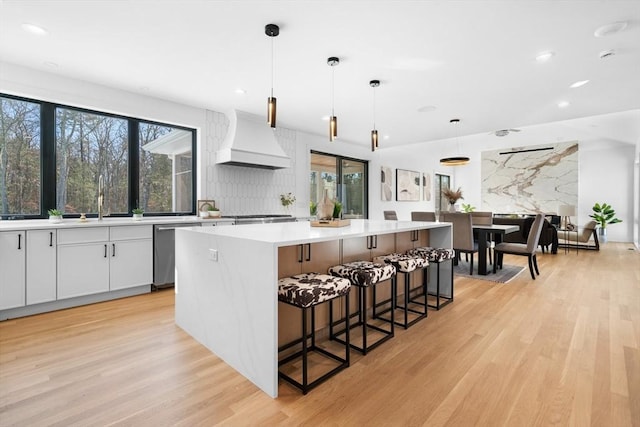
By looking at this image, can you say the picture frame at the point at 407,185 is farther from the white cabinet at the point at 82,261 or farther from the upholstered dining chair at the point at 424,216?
the white cabinet at the point at 82,261

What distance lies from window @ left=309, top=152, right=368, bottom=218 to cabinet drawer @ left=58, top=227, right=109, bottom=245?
3.89m

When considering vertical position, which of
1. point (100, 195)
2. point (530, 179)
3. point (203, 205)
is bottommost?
point (203, 205)

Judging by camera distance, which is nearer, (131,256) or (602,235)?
(131,256)

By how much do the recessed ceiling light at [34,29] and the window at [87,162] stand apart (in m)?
1.19

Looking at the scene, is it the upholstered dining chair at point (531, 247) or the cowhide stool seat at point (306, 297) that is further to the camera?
the upholstered dining chair at point (531, 247)

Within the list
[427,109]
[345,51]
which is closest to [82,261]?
[345,51]

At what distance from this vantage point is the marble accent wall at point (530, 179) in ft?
29.9

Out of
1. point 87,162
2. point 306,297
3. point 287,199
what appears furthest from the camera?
point 287,199

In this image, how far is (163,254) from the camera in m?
3.92

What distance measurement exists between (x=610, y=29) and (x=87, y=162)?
561cm

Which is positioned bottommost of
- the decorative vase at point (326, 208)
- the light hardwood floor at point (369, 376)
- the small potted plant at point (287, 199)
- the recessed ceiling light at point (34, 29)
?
the light hardwood floor at point (369, 376)

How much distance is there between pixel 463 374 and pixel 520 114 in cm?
473

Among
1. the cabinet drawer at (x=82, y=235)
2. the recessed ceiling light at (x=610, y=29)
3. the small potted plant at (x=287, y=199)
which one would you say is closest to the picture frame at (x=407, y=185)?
the small potted plant at (x=287, y=199)

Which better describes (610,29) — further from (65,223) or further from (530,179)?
(530,179)
